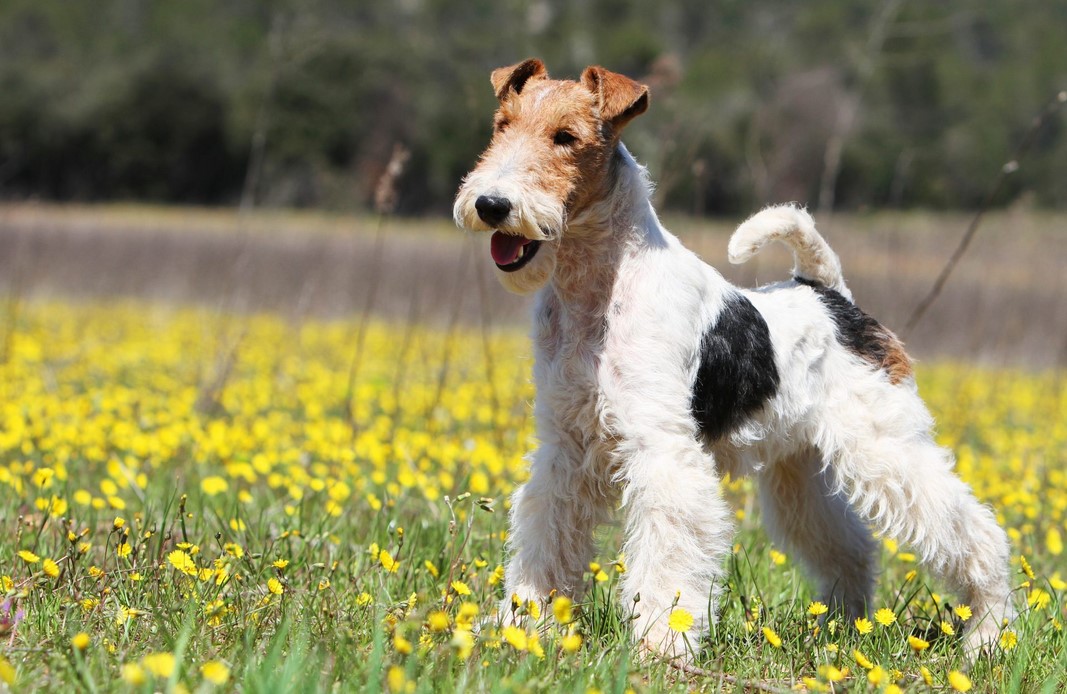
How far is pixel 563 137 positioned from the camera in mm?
3301

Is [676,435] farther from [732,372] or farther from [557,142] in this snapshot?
[557,142]

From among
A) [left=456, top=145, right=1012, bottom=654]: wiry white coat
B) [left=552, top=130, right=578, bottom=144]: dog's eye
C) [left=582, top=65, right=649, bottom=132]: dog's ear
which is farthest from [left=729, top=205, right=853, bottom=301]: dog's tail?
[left=552, top=130, right=578, bottom=144]: dog's eye

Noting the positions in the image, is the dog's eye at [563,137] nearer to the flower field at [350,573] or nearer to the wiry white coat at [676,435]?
the wiry white coat at [676,435]

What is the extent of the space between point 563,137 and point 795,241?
122 cm

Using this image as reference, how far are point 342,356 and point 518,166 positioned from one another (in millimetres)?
8130

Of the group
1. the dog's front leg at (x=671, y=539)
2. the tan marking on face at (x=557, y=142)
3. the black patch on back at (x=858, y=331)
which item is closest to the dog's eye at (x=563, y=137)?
the tan marking on face at (x=557, y=142)

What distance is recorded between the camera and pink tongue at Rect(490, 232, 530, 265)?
10.3ft

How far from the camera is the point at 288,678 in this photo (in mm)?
2250

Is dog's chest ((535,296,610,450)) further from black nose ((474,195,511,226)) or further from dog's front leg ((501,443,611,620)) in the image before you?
black nose ((474,195,511,226))

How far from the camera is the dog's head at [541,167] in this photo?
3.03 m

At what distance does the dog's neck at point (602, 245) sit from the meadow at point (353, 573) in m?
0.50

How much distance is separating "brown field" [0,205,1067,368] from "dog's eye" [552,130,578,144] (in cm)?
807

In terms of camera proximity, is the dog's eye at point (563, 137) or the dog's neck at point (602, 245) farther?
the dog's neck at point (602, 245)

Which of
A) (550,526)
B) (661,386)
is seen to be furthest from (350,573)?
(661,386)
